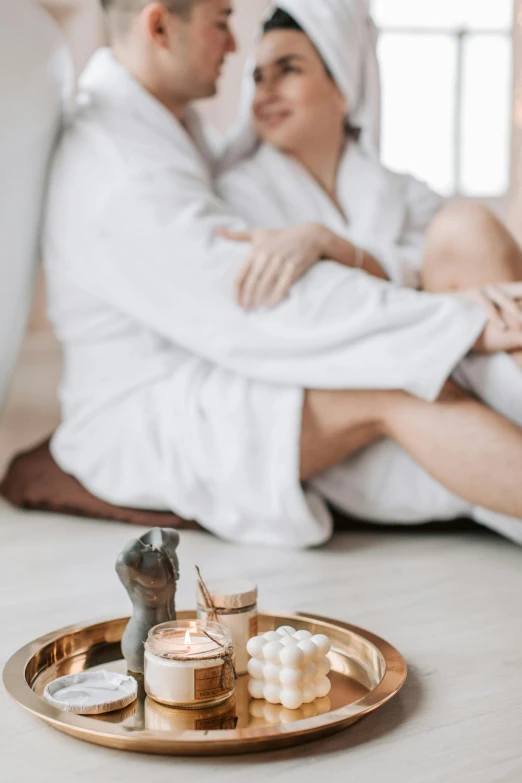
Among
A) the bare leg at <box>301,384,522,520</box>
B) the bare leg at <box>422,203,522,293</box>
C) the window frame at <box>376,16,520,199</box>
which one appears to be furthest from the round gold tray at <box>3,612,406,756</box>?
the window frame at <box>376,16,520,199</box>

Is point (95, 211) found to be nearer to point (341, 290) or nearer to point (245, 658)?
point (341, 290)

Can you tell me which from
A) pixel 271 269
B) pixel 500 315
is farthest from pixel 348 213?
pixel 500 315

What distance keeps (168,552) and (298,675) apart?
0.60 ft

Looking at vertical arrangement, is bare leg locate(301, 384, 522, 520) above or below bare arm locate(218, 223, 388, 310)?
below

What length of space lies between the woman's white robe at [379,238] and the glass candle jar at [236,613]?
613mm

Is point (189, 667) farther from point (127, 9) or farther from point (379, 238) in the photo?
point (127, 9)

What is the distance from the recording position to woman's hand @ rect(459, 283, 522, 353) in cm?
143

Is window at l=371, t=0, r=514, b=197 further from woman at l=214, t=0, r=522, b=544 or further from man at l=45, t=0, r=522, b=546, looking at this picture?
man at l=45, t=0, r=522, b=546

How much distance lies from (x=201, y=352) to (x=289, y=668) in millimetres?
744

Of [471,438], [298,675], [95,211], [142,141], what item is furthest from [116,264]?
[298,675]

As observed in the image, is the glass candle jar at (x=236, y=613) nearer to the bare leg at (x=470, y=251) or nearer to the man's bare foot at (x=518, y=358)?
the man's bare foot at (x=518, y=358)

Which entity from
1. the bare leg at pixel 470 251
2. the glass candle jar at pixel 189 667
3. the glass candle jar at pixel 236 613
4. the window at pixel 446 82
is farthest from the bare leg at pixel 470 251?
the window at pixel 446 82

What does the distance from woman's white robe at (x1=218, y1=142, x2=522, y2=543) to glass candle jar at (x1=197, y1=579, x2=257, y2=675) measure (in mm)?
613

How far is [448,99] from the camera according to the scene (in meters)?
4.27
